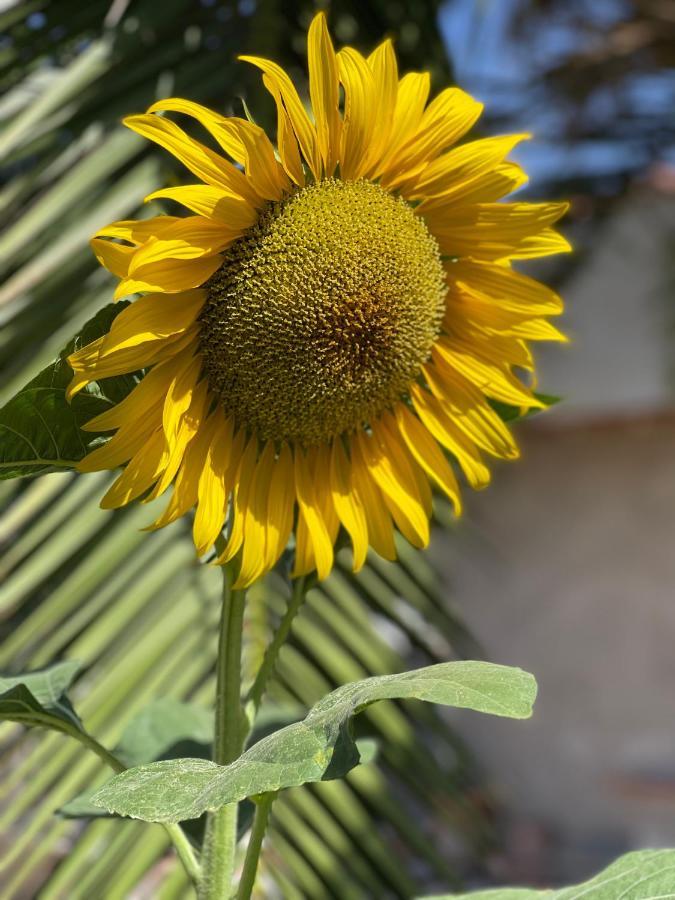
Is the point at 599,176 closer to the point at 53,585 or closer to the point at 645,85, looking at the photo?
the point at 645,85

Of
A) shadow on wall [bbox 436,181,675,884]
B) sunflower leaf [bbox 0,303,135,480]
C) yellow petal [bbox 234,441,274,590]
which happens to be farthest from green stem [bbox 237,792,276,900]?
shadow on wall [bbox 436,181,675,884]

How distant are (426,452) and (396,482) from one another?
0.11 feet

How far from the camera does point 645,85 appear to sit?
3564 millimetres

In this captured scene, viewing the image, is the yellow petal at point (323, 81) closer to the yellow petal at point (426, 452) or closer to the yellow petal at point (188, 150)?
the yellow petal at point (188, 150)

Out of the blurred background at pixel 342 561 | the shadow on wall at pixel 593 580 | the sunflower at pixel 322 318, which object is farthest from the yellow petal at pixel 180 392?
the shadow on wall at pixel 593 580

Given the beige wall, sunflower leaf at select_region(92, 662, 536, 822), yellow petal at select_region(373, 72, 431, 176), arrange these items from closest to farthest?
1. sunflower leaf at select_region(92, 662, 536, 822)
2. yellow petal at select_region(373, 72, 431, 176)
3. the beige wall

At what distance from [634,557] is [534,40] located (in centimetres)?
196

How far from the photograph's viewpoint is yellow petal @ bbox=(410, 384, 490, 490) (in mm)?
723

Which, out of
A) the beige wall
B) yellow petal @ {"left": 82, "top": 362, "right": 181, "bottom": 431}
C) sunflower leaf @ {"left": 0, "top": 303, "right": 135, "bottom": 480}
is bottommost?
the beige wall

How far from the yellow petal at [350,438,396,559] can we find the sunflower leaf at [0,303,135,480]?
0.19 meters

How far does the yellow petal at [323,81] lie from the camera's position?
630 mm

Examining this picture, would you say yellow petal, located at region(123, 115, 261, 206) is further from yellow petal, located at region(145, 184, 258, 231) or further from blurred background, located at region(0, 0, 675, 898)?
blurred background, located at region(0, 0, 675, 898)

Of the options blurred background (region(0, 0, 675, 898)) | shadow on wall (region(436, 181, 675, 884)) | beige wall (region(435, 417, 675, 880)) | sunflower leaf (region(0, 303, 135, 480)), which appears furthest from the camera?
beige wall (region(435, 417, 675, 880))

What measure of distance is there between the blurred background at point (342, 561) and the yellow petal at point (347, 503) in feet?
0.99
